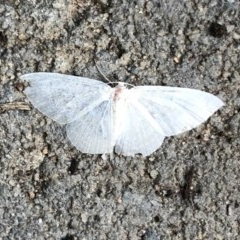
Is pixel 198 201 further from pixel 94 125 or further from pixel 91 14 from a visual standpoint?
pixel 91 14

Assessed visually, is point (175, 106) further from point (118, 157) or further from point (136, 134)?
point (118, 157)

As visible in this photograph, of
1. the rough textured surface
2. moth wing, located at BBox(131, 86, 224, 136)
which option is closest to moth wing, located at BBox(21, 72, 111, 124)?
the rough textured surface

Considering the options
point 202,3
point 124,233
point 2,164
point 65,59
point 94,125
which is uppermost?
point 202,3

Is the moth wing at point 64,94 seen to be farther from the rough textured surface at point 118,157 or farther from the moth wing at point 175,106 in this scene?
the moth wing at point 175,106

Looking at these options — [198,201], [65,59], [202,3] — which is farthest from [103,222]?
[202,3]

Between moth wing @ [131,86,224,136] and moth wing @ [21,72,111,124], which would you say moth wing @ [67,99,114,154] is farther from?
moth wing @ [131,86,224,136]

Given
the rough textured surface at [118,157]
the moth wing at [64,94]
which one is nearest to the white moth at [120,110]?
the moth wing at [64,94]

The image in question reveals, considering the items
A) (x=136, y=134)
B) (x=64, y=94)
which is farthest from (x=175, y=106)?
(x=64, y=94)

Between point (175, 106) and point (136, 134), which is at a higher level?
point (175, 106)
